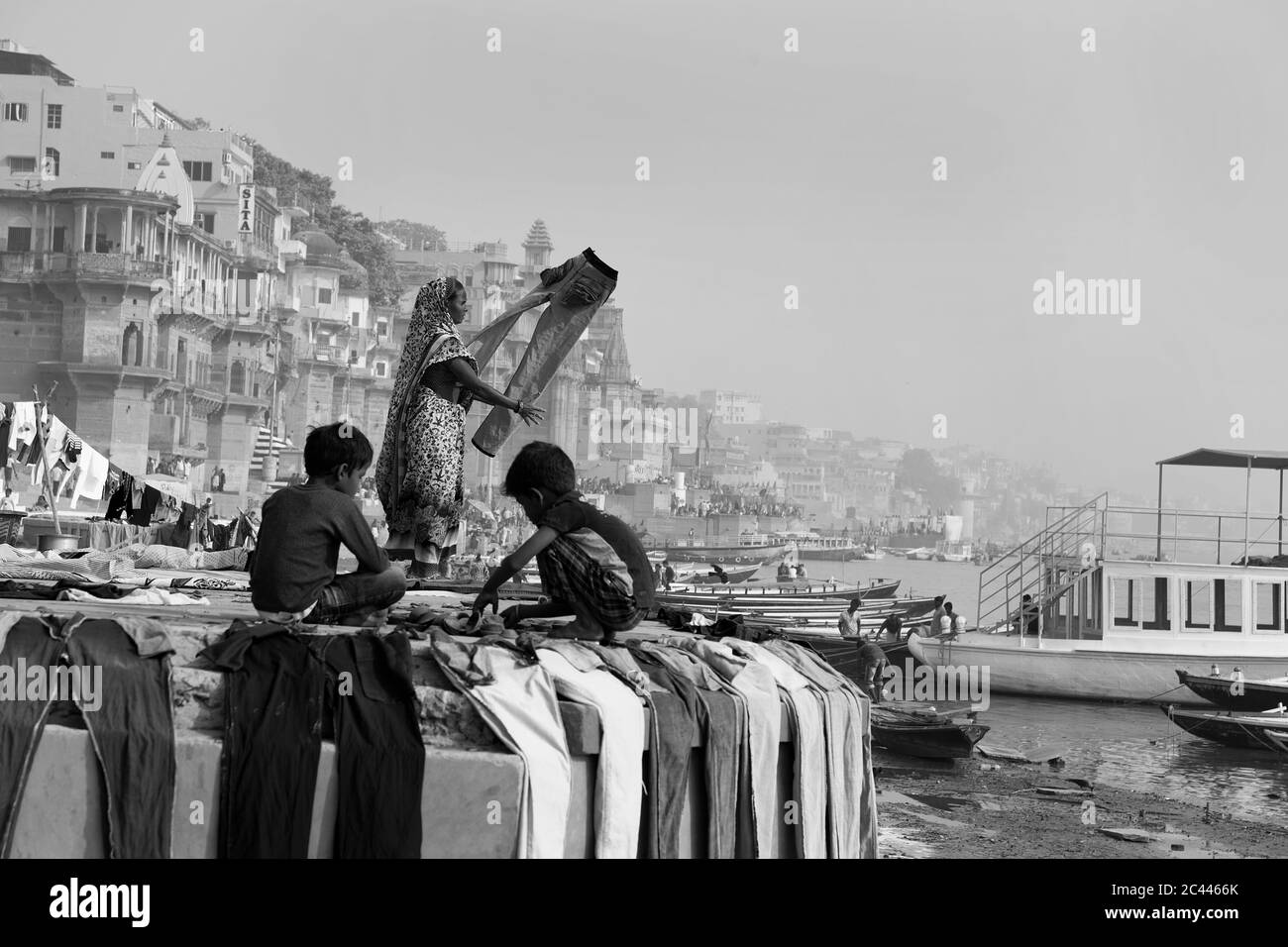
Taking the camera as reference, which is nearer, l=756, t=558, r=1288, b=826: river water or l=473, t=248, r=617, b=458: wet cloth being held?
l=473, t=248, r=617, b=458: wet cloth being held

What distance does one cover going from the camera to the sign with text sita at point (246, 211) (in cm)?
7412

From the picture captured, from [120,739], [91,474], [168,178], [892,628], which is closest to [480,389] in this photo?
[120,739]

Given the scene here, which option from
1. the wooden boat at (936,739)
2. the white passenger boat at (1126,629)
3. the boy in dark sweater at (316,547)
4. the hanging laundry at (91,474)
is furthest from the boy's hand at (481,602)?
the white passenger boat at (1126,629)

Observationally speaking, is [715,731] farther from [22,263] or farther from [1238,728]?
[22,263]

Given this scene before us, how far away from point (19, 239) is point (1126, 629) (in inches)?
1804

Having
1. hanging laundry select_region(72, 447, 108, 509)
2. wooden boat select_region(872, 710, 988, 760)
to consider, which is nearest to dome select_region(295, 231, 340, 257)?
hanging laundry select_region(72, 447, 108, 509)

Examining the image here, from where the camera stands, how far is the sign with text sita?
7412 centimetres

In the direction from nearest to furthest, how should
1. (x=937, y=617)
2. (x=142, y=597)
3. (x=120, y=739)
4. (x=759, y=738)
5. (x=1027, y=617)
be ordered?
(x=120, y=739) → (x=759, y=738) → (x=142, y=597) → (x=1027, y=617) → (x=937, y=617)

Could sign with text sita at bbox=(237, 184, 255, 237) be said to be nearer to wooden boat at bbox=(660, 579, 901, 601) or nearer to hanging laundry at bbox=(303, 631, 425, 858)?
wooden boat at bbox=(660, 579, 901, 601)

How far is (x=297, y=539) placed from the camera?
546 cm

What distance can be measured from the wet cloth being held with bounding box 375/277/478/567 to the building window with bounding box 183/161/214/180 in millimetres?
69921

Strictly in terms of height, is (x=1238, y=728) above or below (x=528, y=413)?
below
